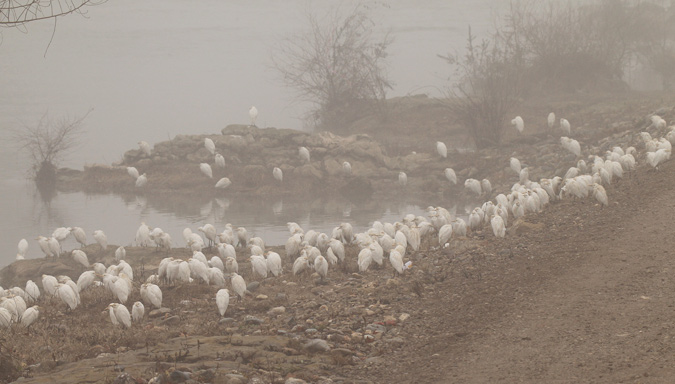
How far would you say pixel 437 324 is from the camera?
741cm

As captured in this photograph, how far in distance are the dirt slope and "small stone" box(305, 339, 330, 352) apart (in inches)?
24.0

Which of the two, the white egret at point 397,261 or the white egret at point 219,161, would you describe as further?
the white egret at point 219,161

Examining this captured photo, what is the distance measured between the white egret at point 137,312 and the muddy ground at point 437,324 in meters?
0.13

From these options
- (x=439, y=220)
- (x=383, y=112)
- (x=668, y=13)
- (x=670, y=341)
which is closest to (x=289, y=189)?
(x=383, y=112)

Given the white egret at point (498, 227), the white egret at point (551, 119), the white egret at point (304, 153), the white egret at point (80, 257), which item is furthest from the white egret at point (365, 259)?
the white egret at point (551, 119)

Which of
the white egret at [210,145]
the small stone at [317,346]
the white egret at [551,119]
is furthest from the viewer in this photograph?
the white egret at [210,145]

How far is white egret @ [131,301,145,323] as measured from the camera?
852 centimetres

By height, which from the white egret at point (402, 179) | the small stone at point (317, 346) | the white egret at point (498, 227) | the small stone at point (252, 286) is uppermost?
the white egret at point (402, 179)

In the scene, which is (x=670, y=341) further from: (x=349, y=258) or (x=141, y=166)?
(x=141, y=166)

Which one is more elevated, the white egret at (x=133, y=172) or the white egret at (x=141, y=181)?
A: the white egret at (x=133, y=172)

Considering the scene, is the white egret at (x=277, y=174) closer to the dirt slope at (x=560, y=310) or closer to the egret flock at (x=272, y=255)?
the egret flock at (x=272, y=255)

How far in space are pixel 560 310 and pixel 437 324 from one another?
1.20m

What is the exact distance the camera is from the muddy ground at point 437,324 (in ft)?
19.9

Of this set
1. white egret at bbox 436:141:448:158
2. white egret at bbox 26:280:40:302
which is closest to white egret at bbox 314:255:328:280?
white egret at bbox 26:280:40:302
